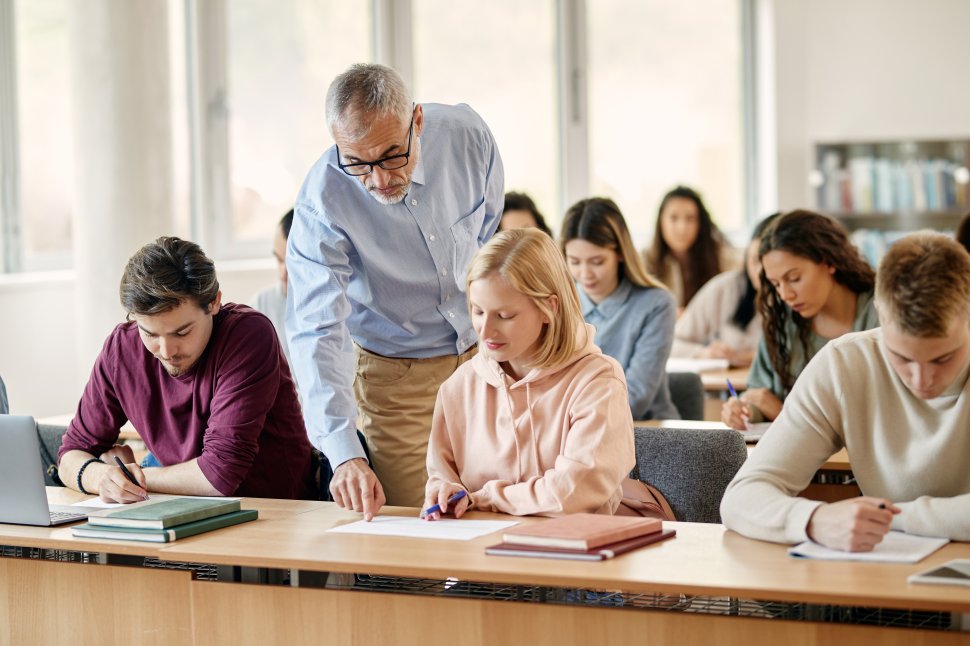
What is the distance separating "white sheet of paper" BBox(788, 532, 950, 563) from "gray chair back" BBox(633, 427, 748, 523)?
0.69m

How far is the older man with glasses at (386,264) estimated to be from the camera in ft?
8.14

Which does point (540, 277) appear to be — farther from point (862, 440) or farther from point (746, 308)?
point (746, 308)

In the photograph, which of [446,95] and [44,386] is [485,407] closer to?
[44,386]

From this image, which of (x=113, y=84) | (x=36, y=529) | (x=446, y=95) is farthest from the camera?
(x=446, y=95)

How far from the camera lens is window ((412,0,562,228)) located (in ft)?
22.9

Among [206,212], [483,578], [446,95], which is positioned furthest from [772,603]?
[446,95]

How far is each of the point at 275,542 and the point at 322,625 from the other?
170 millimetres

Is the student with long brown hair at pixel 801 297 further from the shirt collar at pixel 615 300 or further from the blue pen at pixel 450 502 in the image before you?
the blue pen at pixel 450 502

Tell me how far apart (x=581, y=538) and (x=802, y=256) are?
1.68 metres

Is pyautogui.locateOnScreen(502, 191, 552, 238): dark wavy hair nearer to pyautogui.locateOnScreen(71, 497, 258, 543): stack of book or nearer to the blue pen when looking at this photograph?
the blue pen

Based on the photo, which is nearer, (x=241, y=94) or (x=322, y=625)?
(x=322, y=625)

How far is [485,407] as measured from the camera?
2.42m

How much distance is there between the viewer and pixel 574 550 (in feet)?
6.24

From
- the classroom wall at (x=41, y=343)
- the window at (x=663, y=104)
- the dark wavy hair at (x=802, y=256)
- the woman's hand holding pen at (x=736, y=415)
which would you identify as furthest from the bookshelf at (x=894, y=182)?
the classroom wall at (x=41, y=343)
